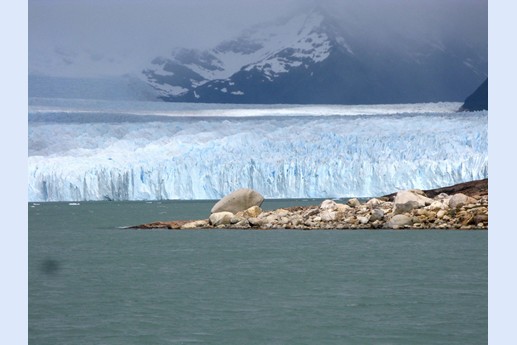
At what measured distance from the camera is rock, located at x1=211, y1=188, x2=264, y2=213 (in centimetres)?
2916

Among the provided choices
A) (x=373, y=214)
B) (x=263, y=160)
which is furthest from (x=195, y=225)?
(x=263, y=160)

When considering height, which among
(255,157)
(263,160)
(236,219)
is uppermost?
(255,157)

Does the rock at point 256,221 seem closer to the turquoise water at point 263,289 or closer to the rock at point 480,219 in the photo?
the turquoise water at point 263,289

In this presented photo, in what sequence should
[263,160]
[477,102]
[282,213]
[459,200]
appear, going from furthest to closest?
1. [477,102]
2. [263,160]
3. [282,213]
4. [459,200]

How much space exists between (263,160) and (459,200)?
48.9 feet

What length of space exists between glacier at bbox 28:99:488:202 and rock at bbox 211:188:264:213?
9.51 meters

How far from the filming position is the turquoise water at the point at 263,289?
34.6 feet

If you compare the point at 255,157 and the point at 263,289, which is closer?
the point at 263,289

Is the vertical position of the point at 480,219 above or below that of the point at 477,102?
below

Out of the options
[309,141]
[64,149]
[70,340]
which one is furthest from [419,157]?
[70,340]

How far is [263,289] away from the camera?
1423 cm

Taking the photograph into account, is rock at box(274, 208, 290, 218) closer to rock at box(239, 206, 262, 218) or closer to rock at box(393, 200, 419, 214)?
rock at box(239, 206, 262, 218)

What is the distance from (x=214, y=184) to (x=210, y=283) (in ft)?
81.0

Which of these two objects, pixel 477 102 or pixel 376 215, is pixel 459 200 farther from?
pixel 477 102
